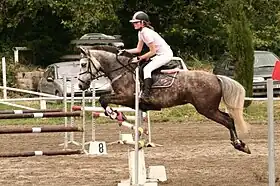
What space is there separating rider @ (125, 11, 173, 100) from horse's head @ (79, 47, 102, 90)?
627 mm

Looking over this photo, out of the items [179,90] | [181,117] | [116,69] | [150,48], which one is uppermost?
[150,48]

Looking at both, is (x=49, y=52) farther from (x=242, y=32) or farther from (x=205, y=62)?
(x=242, y=32)

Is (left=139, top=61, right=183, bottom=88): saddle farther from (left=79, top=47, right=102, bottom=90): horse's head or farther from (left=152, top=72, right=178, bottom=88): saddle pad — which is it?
(left=79, top=47, right=102, bottom=90): horse's head

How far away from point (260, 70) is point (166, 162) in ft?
36.1

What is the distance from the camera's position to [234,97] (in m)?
10.7

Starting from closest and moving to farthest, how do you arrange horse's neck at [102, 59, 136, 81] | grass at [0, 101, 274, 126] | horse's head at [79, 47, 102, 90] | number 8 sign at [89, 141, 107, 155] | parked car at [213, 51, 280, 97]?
horse's head at [79, 47, 102, 90], horse's neck at [102, 59, 136, 81], number 8 sign at [89, 141, 107, 155], grass at [0, 101, 274, 126], parked car at [213, 51, 280, 97]

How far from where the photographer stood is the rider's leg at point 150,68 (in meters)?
10.5

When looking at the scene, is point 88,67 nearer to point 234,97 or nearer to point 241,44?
point 234,97

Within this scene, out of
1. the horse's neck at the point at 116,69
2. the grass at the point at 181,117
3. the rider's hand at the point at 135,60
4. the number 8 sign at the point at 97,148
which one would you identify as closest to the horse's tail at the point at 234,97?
the rider's hand at the point at 135,60

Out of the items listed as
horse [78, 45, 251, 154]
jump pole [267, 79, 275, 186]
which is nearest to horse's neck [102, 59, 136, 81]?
horse [78, 45, 251, 154]

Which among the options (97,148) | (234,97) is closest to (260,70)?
(97,148)

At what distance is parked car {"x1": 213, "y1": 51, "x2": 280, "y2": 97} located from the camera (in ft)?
69.6

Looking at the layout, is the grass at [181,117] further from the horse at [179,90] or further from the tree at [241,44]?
the horse at [179,90]

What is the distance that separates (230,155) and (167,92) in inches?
83.3
